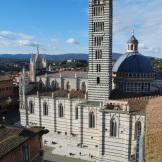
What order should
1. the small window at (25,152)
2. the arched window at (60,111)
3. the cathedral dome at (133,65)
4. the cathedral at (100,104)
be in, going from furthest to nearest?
the arched window at (60,111) → the cathedral dome at (133,65) → the cathedral at (100,104) → the small window at (25,152)

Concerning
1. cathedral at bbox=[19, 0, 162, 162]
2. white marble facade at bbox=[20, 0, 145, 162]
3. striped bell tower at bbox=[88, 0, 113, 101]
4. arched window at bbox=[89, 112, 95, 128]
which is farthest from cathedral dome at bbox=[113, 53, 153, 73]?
arched window at bbox=[89, 112, 95, 128]

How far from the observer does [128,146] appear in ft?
101

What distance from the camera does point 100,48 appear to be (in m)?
34.9

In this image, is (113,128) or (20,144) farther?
(113,128)

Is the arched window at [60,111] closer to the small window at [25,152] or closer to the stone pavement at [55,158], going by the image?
the stone pavement at [55,158]

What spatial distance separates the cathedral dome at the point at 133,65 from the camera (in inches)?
1464

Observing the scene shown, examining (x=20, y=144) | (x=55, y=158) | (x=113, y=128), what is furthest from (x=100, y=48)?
(x=20, y=144)

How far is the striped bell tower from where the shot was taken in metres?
34.2

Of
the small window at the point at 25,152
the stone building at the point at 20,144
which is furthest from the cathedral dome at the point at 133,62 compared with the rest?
the small window at the point at 25,152

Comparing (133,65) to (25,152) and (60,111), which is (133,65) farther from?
(25,152)

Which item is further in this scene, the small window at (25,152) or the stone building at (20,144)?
the small window at (25,152)

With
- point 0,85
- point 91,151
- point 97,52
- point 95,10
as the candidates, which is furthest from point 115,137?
point 0,85

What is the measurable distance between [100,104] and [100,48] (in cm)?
727

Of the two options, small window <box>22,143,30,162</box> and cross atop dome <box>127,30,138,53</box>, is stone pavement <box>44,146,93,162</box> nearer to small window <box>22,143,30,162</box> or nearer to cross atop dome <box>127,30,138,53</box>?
small window <box>22,143,30,162</box>
